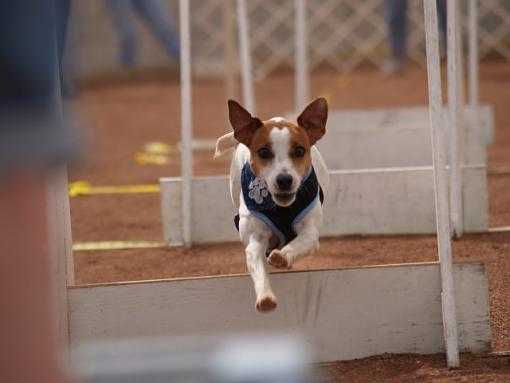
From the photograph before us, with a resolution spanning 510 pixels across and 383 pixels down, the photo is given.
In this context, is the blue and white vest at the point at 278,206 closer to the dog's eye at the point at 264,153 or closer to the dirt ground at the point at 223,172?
the dog's eye at the point at 264,153

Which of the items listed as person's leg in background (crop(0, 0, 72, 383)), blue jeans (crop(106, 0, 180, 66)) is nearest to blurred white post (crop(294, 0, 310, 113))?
person's leg in background (crop(0, 0, 72, 383))

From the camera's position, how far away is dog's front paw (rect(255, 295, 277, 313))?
3.44m

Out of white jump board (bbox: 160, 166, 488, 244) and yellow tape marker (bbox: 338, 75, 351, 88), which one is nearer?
white jump board (bbox: 160, 166, 488, 244)

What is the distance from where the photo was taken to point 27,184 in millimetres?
1263

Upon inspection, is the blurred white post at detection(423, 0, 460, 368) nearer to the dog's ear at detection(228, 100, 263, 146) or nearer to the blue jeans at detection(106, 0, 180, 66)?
the dog's ear at detection(228, 100, 263, 146)

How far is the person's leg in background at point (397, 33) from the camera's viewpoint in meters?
14.3

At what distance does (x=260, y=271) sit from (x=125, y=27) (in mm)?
12008

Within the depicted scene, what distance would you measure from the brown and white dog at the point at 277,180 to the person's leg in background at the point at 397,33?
1052cm

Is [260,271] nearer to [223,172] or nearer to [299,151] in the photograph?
[299,151]

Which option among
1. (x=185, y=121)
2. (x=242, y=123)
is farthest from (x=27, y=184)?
(x=185, y=121)

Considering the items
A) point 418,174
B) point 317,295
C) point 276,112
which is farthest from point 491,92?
point 317,295

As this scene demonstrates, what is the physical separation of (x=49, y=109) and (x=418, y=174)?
482 cm

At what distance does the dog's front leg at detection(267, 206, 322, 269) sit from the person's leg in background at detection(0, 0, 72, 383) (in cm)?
226

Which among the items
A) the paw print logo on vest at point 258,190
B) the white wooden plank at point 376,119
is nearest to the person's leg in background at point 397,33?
the white wooden plank at point 376,119
